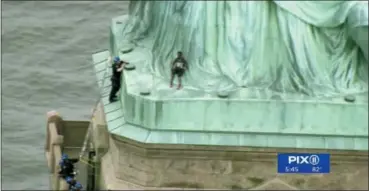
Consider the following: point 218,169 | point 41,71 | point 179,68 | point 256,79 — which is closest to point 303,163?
point 218,169

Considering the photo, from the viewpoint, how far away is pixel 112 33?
20734mm

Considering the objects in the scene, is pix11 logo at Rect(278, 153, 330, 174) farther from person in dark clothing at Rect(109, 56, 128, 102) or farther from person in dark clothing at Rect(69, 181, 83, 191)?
person in dark clothing at Rect(69, 181, 83, 191)

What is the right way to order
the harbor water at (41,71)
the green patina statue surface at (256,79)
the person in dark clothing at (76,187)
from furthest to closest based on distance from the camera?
the harbor water at (41,71)
the person in dark clothing at (76,187)
the green patina statue surface at (256,79)

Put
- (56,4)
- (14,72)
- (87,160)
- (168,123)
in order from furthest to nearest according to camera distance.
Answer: (56,4) → (14,72) → (87,160) → (168,123)

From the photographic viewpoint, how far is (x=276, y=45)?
719 inches

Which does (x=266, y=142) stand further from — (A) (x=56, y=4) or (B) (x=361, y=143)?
(A) (x=56, y=4)

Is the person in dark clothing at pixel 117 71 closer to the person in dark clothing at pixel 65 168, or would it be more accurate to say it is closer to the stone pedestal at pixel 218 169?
the stone pedestal at pixel 218 169

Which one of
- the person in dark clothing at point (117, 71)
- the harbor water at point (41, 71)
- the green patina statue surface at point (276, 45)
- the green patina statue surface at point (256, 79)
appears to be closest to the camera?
the green patina statue surface at point (256, 79)

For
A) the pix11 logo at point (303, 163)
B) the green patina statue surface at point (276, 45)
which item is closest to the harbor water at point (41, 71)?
the green patina statue surface at point (276, 45)

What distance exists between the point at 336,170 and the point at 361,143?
53 centimetres

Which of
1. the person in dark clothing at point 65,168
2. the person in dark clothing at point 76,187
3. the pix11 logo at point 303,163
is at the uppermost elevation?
the pix11 logo at point 303,163

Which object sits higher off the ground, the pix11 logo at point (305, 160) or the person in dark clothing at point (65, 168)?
the pix11 logo at point (305, 160)

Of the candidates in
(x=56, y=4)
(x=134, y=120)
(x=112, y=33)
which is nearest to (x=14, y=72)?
(x=56, y=4)

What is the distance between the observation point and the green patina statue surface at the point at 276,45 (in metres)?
18.1
